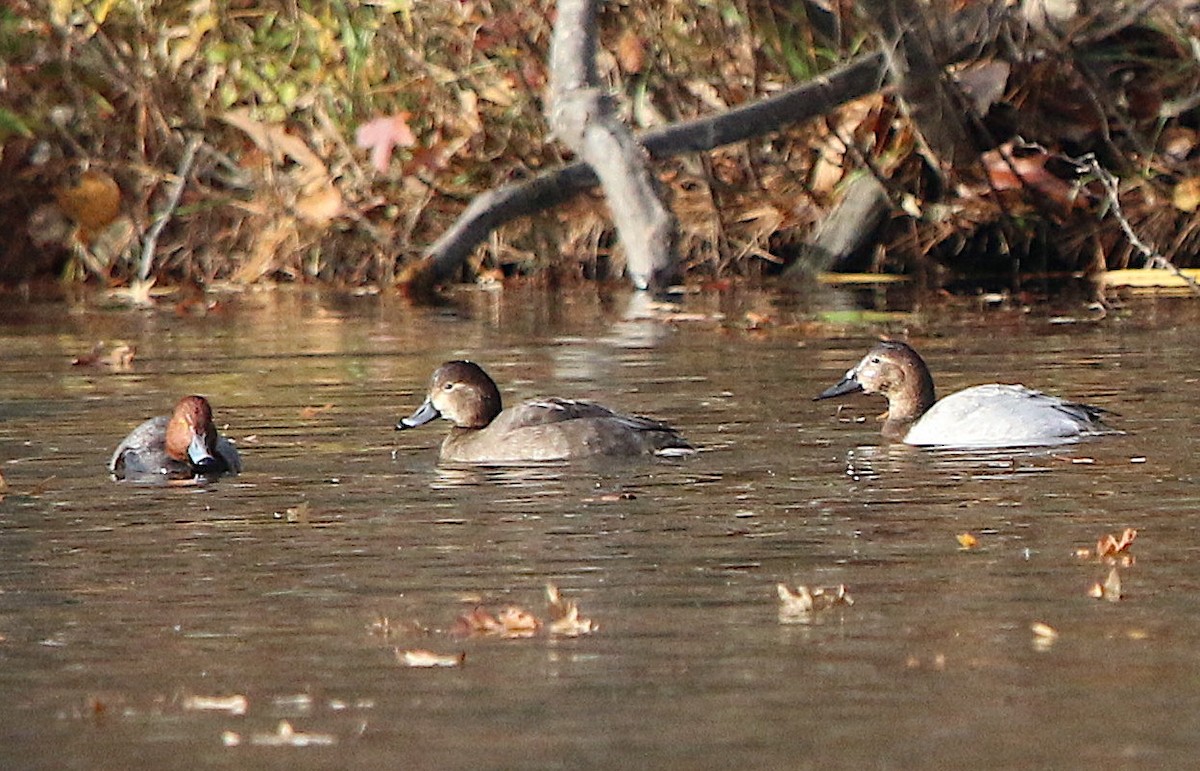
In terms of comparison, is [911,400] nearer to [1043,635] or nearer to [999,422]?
[999,422]

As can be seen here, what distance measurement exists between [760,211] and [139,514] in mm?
9442

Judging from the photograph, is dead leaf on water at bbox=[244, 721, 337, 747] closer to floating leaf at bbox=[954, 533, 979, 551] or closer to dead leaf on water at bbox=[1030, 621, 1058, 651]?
dead leaf on water at bbox=[1030, 621, 1058, 651]

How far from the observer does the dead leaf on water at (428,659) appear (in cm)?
468

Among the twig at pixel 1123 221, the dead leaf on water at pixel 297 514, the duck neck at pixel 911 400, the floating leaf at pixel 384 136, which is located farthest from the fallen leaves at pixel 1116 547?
the floating leaf at pixel 384 136

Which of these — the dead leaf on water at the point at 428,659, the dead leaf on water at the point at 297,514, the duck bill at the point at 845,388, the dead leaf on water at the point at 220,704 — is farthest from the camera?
the duck bill at the point at 845,388

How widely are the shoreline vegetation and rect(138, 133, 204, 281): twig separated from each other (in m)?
0.04

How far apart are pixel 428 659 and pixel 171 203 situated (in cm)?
1197

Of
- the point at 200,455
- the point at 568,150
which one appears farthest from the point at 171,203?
the point at 200,455

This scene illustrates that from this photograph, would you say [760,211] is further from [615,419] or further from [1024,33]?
[615,419]

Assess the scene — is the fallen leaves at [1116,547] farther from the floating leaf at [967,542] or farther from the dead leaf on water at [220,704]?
the dead leaf on water at [220,704]

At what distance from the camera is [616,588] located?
212 inches

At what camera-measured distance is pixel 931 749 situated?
3967mm

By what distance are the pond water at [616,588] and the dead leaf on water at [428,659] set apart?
3cm

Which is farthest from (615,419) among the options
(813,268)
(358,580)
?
(813,268)
